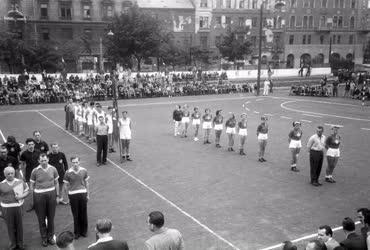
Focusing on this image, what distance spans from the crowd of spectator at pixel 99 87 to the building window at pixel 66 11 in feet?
77.2

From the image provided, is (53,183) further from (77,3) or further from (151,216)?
(77,3)

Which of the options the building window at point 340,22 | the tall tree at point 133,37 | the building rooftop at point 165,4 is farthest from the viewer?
the building window at point 340,22

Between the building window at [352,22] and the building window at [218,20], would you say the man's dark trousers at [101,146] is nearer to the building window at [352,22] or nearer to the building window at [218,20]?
the building window at [218,20]

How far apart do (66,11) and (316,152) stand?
59.8m

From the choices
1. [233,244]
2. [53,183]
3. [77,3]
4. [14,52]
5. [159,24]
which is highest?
[77,3]

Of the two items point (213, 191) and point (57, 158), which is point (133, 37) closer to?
point (213, 191)

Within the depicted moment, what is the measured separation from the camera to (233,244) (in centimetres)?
948

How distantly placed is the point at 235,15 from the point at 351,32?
82.2 ft

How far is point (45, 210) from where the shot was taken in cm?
941

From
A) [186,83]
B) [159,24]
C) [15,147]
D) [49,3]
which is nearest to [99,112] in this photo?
[15,147]

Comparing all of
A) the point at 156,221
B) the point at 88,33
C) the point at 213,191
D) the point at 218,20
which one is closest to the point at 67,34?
the point at 88,33

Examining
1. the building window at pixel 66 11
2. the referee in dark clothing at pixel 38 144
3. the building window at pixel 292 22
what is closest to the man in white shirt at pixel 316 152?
the referee in dark clothing at pixel 38 144

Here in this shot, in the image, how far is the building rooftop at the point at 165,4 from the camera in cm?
7181

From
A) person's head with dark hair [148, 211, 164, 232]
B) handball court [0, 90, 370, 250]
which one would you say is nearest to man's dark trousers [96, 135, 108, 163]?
handball court [0, 90, 370, 250]
